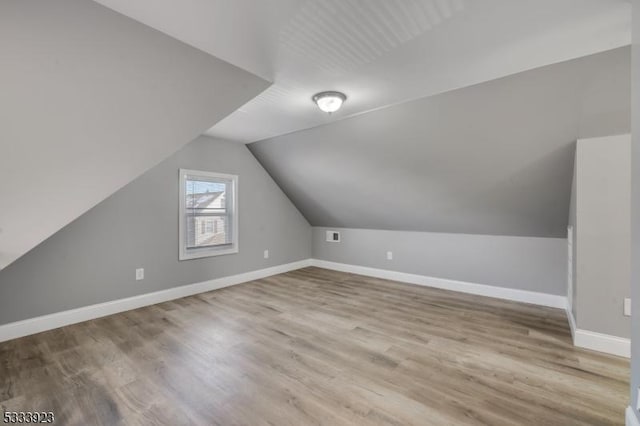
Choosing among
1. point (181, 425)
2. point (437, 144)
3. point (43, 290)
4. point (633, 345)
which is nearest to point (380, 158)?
point (437, 144)

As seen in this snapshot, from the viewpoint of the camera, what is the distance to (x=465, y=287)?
4016 millimetres

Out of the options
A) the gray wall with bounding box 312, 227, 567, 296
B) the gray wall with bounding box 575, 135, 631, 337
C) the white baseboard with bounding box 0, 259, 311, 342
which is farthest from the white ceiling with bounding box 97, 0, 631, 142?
the white baseboard with bounding box 0, 259, 311, 342

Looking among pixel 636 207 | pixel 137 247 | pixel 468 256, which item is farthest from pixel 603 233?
pixel 137 247

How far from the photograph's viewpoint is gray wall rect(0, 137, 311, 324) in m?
2.70

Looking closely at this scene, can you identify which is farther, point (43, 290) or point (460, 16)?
point (43, 290)

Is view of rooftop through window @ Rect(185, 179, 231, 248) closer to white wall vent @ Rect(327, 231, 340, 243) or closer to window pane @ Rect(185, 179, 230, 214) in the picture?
window pane @ Rect(185, 179, 230, 214)

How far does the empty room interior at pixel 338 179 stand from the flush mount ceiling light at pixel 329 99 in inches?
3.2

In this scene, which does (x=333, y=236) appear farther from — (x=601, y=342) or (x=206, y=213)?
(x=601, y=342)

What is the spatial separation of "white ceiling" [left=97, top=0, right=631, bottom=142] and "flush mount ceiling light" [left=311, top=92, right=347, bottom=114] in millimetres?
143

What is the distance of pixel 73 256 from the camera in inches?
114

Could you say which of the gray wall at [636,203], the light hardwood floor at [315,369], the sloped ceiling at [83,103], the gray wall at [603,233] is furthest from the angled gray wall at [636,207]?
the sloped ceiling at [83,103]

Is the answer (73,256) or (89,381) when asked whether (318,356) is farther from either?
(73,256)

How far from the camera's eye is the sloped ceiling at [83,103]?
50.9 inches

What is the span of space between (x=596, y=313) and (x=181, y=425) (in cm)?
319
